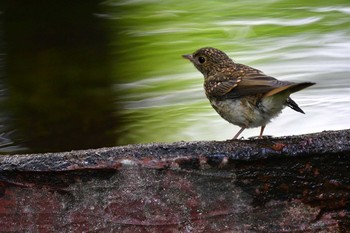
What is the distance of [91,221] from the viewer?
2777 mm

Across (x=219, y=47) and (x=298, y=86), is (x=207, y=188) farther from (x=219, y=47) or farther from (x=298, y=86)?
(x=219, y=47)

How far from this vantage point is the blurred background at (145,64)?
15.6 ft

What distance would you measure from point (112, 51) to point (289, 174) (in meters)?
3.69

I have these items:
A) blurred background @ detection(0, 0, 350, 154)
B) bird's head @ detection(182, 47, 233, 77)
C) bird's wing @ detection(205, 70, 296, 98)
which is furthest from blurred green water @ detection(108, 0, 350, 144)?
bird's wing @ detection(205, 70, 296, 98)

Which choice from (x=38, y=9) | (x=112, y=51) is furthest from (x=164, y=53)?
(x=38, y=9)

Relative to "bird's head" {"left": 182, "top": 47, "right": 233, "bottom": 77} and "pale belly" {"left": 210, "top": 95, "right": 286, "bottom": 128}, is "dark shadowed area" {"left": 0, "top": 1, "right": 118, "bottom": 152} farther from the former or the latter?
"pale belly" {"left": 210, "top": 95, "right": 286, "bottom": 128}

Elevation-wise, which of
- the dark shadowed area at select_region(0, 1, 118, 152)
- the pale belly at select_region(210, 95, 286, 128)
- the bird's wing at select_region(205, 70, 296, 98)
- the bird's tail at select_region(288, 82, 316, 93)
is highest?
the bird's tail at select_region(288, 82, 316, 93)

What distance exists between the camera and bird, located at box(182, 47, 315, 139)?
3.55m

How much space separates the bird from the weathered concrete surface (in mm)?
639

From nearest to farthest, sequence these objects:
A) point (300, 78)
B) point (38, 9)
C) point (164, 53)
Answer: point (300, 78)
point (164, 53)
point (38, 9)

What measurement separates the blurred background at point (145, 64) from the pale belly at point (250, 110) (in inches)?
31.6

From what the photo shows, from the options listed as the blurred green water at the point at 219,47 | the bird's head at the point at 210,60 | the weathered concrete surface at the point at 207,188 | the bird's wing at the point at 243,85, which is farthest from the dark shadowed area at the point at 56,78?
the weathered concrete surface at the point at 207,188

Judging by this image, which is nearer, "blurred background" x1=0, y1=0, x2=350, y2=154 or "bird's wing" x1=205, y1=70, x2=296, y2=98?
"bird's wing" x1=205, y1=70, x2=296, y2=98

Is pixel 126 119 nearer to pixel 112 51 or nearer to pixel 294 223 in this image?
pixel 112 51
